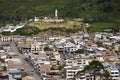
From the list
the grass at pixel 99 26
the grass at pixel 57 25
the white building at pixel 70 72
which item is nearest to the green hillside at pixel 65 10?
the grass at pixel 99 26

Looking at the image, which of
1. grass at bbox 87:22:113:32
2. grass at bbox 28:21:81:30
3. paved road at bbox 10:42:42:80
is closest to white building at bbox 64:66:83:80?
paved road at bbox 10:42:42:80

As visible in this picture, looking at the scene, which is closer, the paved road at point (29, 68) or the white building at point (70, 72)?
the white building at point (70, 72)

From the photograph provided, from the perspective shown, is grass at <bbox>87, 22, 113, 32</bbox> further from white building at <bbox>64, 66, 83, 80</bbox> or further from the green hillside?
white building at <bbox>64, 66, 83, 80</bbox>

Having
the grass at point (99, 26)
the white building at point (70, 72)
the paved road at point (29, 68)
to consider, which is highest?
the white building at point (70, 72)

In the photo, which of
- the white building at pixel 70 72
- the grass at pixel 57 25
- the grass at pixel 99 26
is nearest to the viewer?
the white building at pixel 70 72

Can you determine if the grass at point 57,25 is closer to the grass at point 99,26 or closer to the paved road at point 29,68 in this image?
the grass at point 99,26

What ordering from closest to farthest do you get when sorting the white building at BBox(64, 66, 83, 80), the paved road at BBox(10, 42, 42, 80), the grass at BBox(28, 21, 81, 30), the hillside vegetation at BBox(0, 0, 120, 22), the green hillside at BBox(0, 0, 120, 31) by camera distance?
1. the white building at BBox(64, 66, 83, 80)
2. the paved road at BBox(10, 42, 42, 80)
3. the grass at BBox(28, 21, 81, 30)
4. the green hillside at BBox(0, 0, 120, 31)
5. the hillside vegetation at BBox(0, 0, 120, 22)

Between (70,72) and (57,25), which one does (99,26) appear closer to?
(57,25)

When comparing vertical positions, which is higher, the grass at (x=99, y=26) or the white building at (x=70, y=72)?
the white building at (x=70, y=72)

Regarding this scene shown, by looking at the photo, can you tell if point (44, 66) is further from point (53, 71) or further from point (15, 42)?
point (15, 42)
